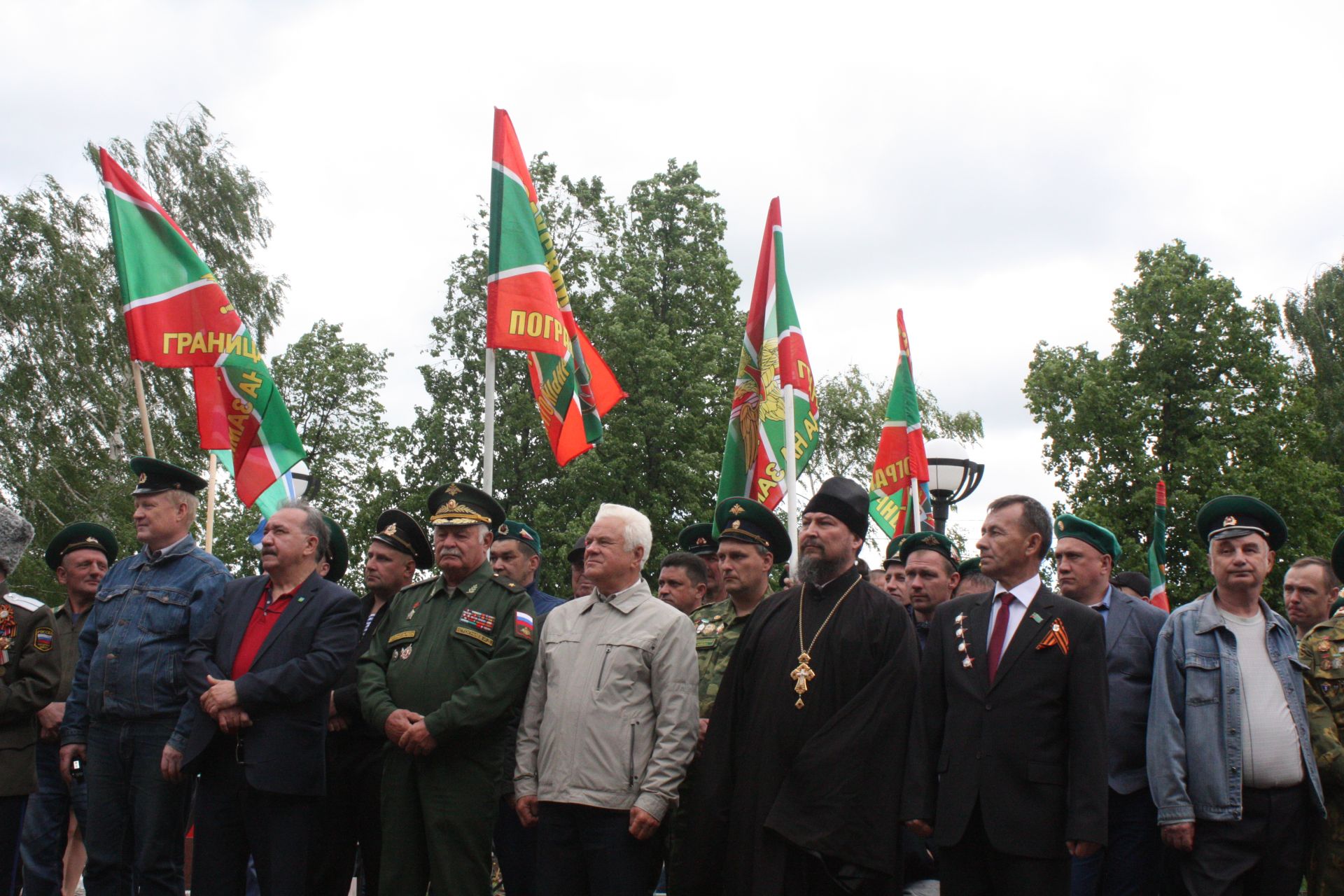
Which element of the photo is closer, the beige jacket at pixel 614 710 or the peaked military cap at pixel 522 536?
the beige jacket at pixel 614 710

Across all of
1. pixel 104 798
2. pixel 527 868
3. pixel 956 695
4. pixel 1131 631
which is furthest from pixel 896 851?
pixel 104 798

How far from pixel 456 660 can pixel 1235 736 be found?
345 cm

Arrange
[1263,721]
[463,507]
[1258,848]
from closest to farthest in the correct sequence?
1. [1258,848]
2. [1263,721]
3. [463,507]

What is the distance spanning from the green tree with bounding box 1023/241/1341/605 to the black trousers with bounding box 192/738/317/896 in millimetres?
26873

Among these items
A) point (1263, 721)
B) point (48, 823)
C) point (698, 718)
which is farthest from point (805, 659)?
point (48, 823)

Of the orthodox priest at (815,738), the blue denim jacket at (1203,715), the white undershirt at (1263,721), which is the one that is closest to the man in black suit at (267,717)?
the orthodox priest at (815,738)

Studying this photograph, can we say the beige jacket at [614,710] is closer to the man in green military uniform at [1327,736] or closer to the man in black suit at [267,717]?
the man in black suit at [267,717]

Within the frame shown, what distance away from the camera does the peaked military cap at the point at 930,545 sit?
7.55 metres

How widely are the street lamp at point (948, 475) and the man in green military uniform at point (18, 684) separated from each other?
25.1ft

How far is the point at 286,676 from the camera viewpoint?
559 cm

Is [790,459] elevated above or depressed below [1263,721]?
above

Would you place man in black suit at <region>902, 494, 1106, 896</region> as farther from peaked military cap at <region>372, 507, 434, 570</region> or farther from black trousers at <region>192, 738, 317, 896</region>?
peaked military cap at <region>372, 507, 434, 570</region>

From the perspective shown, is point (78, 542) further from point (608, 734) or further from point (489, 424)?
point (608, 734)

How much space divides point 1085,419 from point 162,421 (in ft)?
75.9
